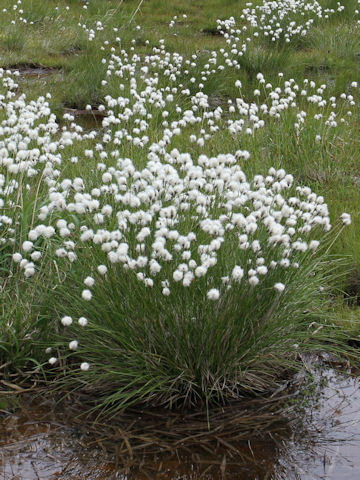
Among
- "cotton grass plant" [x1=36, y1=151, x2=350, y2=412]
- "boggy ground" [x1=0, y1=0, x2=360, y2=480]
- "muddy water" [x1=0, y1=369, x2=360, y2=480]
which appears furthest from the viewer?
"cotton grass plant" [x1=36, y1=151, x2=350, y2=412]

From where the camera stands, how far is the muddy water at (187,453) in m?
2.81

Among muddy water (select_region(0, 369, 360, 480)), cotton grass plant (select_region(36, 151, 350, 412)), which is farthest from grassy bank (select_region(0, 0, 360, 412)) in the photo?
muddy water (select_region(0, 369, 360, 480))

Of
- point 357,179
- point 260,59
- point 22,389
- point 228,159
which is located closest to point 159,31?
point 260,59

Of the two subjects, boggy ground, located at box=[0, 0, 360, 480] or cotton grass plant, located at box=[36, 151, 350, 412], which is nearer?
boggy ground, located at box=[0, 0, 360, 480]

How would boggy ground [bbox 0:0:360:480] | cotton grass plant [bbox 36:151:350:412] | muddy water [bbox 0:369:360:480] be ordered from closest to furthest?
muddy water [bbox 0:369:360:480]
boggy ground [bbox 0:0:360:480]
cotton grass plant [bbox 36:151:350:412]

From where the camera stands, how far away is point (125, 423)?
3180 mm

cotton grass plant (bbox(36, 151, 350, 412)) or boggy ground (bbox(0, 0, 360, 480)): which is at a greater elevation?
cotton grass plant (bbox(36, 151, 350, 412))

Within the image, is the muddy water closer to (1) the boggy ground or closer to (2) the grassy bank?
(1) the boggy ground

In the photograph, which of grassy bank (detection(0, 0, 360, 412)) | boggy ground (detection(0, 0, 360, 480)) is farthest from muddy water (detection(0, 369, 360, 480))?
grassy bank (detection(0, 0, 360, 412))

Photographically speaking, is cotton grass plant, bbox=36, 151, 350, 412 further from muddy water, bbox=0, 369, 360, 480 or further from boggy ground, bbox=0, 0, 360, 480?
muddy water, bbox=0, 369, 360, 480

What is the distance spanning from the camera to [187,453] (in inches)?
116

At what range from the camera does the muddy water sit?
9.22 feet

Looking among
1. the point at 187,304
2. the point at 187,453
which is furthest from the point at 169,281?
the point at 187,453

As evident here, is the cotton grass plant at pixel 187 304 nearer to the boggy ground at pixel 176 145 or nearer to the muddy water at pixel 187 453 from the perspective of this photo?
the boggy ground at pixel 176 145
